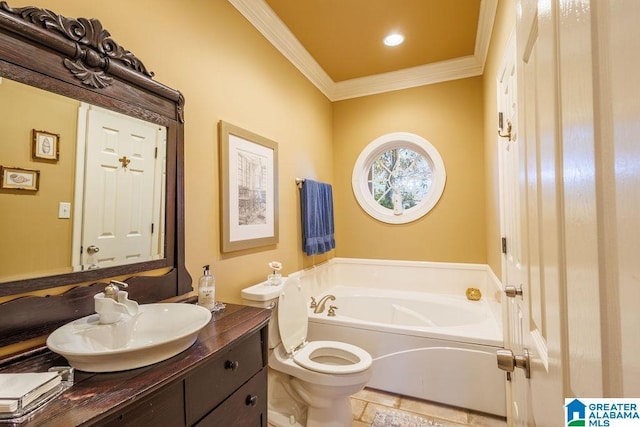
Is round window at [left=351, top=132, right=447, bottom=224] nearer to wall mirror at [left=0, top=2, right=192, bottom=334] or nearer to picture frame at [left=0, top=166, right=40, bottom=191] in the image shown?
wall mirror at [left=0, top=2, right=192, bottom=334]

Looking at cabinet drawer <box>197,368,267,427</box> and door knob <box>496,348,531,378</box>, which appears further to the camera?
cabinet drawer <box>197,368,267,427</box>

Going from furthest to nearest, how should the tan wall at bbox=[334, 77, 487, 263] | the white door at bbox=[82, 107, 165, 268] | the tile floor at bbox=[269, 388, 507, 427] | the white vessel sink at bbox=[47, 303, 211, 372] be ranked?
the tan wall at bbox=[334, 77, 487, 263], the tile floor at bbox=[269, 388, 507, 427], the white door at bbox=[82, 107, 165, 268], the white vessel sink at bbox=[47, 303, 211, 372]

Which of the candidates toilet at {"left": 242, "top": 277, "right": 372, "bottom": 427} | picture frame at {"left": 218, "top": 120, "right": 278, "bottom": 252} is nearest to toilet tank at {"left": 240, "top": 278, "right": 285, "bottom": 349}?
toilet at {"left": 242, "top": 277, "right": 372, "bottom": 427}

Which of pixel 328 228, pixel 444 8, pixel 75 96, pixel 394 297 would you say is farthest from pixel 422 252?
pixel 75 96

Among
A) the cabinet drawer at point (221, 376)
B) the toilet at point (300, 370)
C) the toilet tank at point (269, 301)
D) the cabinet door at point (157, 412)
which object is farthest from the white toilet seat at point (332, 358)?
the cabinet door at point (157, 412)

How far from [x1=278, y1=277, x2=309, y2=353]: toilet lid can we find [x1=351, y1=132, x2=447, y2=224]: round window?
1.54 m

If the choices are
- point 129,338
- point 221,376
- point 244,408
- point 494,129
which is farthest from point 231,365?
point 494,129

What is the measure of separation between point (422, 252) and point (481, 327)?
103 cm

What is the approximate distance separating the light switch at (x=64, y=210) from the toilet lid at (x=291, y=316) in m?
1.12

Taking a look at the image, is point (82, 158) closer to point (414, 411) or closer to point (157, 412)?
point (157, 412)

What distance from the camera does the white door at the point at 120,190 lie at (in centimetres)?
114

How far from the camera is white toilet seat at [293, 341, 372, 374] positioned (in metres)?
1.68

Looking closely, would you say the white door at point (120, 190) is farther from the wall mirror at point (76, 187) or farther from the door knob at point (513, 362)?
the door knob at point (513, 362)

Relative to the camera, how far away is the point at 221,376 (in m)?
1.05
